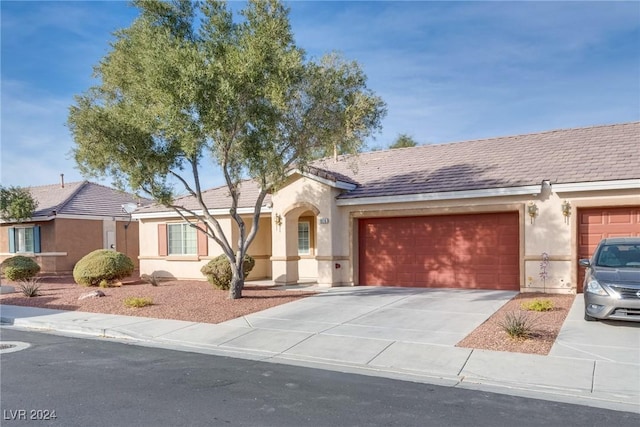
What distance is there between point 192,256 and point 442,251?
10298 millimetres

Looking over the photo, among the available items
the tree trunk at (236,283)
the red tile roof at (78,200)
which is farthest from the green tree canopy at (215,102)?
the red tile roof at (78,200)

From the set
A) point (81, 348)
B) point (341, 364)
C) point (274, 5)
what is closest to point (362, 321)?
point (341, 364)

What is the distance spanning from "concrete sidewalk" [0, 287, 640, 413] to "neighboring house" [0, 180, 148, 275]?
12.1 m

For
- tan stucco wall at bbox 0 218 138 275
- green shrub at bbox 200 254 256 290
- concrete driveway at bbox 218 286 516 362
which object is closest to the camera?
concrete driveway at bbox 218 286 516 362

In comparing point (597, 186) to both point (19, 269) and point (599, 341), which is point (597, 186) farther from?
point (19, 269)

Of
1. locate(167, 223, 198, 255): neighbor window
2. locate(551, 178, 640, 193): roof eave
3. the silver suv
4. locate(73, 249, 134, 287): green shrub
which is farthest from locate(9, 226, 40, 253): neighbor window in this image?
the silver suv

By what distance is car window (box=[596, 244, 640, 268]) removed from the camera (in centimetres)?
989

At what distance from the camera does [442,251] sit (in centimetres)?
1571

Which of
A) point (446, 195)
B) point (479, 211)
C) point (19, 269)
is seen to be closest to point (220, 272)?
point (446, 195)

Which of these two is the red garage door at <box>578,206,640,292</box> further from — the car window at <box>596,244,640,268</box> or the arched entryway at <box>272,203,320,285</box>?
the arched entryway at <box>272,203,320,285</box>

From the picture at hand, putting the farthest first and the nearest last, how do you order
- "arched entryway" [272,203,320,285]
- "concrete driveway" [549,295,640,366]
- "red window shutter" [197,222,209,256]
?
"red window shutter" [197,222,209,256], "arched entryway" [272,203,320,285], "concrete driveway" [549,295,640,366]

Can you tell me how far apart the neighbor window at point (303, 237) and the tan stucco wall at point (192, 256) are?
149 cm

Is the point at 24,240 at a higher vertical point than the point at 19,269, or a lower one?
higher

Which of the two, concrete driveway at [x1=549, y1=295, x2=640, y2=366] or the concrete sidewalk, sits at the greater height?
concrete driveway at [x1=549, y1=295, x2=640, y2=366]
